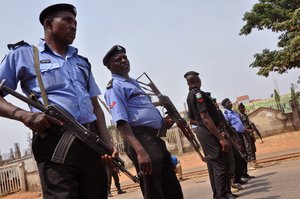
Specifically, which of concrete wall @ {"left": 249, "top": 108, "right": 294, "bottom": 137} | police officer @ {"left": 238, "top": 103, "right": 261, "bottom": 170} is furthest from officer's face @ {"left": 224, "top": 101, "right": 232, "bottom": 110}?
concrete wall @ {"left": 249, "top": 108, "right": 294, "bottom": 137}

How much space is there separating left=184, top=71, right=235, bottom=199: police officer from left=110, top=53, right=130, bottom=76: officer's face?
1.71 metres

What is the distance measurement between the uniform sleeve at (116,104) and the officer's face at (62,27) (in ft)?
3.01

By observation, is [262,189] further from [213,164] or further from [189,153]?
[189,153]

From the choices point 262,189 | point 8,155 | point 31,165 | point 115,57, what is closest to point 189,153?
point 31,165

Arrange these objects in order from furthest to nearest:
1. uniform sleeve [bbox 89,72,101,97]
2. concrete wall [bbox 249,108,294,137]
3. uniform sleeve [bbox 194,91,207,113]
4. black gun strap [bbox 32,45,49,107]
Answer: concrete wall [bbox 249,108,294,137] → uniform sleeve [bbox 194,91,207,113] → uniform sleeve [bbox 89,72,101,97] → black gun strap [bbox 32,45,49,107]

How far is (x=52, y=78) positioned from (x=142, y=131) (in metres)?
1.22

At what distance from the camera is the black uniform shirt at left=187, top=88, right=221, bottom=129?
5215 mm

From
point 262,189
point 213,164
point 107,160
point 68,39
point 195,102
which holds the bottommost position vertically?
point 262,189

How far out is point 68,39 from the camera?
2.71m

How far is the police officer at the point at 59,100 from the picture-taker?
7.50 ft

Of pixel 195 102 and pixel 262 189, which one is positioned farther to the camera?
pixel 262 189

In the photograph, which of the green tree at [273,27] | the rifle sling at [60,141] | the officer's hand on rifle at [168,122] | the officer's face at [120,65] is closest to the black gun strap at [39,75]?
the rifle sling at [60,141]

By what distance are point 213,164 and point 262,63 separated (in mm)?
18588

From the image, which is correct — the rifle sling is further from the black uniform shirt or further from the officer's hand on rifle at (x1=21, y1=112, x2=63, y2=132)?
the black uniform shirt
